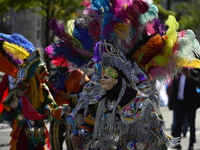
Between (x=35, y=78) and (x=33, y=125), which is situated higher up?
(x=35, y=78)

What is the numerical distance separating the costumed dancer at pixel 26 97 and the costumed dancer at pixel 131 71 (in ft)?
5.75

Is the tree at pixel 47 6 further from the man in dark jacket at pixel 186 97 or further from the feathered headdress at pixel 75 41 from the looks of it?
the feathered headdress at pixel 75 41

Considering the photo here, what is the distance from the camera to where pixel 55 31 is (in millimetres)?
5113

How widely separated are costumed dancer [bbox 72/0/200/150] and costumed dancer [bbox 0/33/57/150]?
5.75ft

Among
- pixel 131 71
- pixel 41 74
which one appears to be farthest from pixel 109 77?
pixel 41 74

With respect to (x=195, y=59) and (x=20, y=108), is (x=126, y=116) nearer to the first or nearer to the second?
(x=195, y=59)

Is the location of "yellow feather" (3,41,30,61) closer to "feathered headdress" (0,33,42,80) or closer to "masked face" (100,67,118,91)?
"feathered headdress" (0,33,42,80)

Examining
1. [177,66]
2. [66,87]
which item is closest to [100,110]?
[177,66]

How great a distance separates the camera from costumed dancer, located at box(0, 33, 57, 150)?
6293mm

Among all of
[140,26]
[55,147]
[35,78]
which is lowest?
[55,147]

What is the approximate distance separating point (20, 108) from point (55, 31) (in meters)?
1.71

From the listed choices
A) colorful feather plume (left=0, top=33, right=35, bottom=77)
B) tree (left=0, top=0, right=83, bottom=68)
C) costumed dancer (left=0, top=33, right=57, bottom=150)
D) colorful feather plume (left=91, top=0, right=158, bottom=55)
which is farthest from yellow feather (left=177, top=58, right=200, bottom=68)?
tree (left=0, top=0, right=83, bottom=68)

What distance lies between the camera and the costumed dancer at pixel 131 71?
13.5ft

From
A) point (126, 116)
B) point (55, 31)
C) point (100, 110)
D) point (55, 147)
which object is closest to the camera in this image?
point (126, 116)
